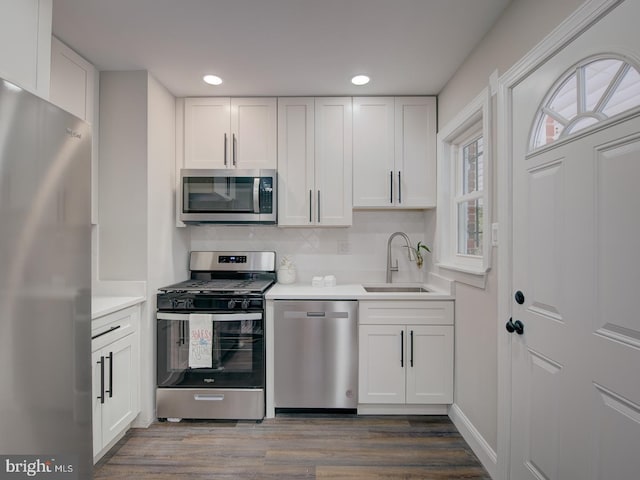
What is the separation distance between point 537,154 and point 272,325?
1.93 meters

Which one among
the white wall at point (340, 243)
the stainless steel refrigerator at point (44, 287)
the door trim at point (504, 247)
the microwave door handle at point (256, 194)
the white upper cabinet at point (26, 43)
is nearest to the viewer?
the stainless steel refrigerator at point (44, 287)

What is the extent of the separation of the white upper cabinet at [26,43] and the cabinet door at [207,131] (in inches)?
51.2

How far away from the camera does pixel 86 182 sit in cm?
124

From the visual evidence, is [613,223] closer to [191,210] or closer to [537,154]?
[537,154]

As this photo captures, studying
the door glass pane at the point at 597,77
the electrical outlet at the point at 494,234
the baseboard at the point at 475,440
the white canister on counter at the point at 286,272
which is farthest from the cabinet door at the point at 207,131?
the baseboard at the point at 475,440

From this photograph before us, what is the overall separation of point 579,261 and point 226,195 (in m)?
2.29

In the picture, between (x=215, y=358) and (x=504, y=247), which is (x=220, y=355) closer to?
(x=215, y=358)

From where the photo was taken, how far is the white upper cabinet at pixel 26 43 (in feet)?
4.08

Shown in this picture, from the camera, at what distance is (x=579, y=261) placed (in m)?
1.19

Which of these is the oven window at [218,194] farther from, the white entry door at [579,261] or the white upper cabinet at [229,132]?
the white entry door at [579,261]

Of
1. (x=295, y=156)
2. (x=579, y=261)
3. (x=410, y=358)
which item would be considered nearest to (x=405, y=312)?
(x=410, y=358)

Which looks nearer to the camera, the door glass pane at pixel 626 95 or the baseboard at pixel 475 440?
the door glass pane at pixel 626 95

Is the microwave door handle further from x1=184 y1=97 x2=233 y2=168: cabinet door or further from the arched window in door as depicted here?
the arched window in door

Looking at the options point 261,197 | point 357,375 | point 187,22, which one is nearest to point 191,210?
point 261,197
